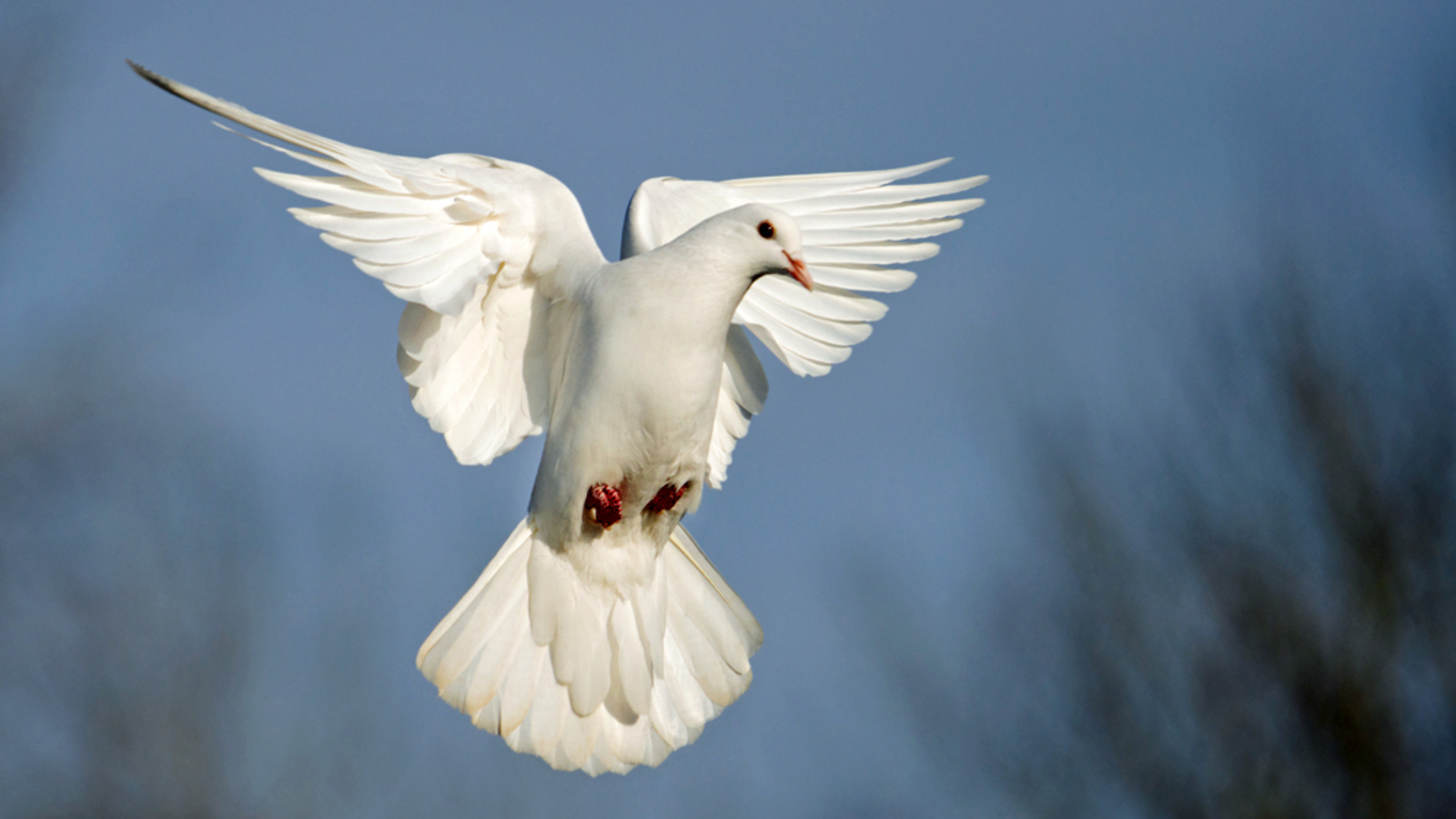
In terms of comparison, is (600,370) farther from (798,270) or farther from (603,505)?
(798,270)

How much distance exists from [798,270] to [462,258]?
1009 mm

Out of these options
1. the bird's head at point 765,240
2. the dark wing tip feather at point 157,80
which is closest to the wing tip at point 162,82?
the dark wing tip feather at point 157,80

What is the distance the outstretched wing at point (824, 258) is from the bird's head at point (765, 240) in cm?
61

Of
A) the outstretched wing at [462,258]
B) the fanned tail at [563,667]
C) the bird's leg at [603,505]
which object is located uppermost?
the outstretched wing at [462,258]

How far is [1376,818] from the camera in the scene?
267 inches

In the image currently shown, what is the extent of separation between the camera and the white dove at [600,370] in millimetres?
3367

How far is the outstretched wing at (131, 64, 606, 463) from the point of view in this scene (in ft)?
9.77

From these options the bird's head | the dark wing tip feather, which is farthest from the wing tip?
the bird's head

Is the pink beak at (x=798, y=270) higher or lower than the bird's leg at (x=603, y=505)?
higher

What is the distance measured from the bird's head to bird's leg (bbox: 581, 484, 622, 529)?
784 mm

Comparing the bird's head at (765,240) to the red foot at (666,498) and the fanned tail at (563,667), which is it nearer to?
the red foot at (666,498)

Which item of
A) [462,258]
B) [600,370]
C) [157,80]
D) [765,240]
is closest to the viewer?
[157,80]

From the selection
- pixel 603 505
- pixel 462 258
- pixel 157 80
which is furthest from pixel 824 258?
pixel 157 80

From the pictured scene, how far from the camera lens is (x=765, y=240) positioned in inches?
142
